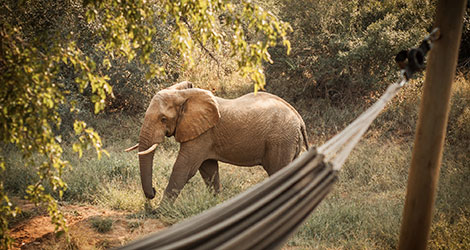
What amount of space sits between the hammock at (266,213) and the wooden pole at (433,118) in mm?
719

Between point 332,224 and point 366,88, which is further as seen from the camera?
point 366,88

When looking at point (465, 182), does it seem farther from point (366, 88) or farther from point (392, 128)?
point (366, 88)

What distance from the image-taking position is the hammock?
2566 millimetres

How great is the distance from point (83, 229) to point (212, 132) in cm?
207

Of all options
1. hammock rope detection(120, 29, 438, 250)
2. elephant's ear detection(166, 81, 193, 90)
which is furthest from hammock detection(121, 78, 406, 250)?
elephant's ear detection(166, 81, 193, 90)

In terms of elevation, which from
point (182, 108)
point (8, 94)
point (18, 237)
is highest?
point (8, 94)

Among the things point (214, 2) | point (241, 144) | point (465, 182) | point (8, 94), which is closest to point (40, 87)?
point (8, 94)

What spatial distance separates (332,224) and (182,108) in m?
2.46

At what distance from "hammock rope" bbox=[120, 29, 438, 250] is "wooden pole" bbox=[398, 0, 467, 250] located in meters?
0.66

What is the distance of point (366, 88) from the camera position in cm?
1076

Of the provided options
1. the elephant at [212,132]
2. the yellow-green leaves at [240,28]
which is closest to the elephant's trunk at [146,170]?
the elephant at [212,132]

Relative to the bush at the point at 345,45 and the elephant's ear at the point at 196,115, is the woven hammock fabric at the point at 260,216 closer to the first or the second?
the elephant's ear at the point at 196,115

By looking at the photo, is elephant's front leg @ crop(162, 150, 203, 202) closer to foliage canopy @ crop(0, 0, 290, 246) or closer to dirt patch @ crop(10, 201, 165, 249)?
dirt patch @ crop(10, 201, 165, 249)

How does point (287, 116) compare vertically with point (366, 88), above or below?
above
